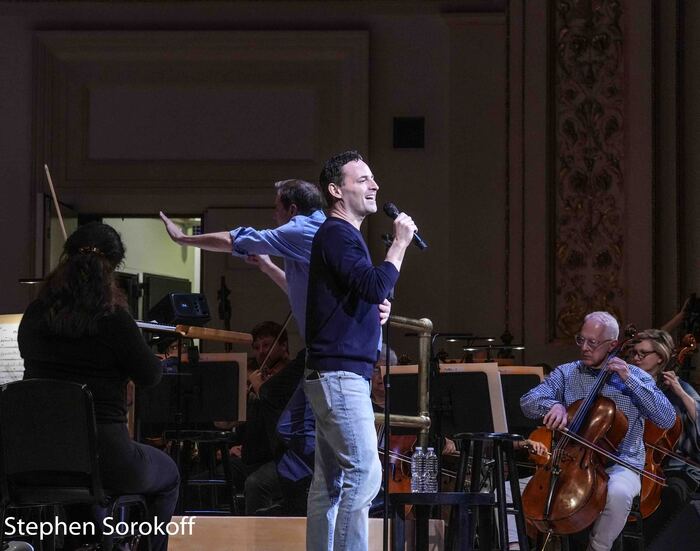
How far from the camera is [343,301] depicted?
339 centimetres

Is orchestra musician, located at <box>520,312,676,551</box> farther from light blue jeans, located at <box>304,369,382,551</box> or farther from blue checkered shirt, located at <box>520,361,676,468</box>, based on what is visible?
light blue jeans, located at <box>304,369,382,551</box>

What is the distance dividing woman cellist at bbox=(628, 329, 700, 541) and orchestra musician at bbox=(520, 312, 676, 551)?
1.23ft

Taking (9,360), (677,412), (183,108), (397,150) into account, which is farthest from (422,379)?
(183,108)

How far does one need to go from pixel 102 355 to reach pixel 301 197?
0.99 meters

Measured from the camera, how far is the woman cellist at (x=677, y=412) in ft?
17.4

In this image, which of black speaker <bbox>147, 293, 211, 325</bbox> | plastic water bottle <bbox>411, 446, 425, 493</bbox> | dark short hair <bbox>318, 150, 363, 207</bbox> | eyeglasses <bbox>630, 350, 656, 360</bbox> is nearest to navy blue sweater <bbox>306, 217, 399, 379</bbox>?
dark short hair <bbox>318, 150, 363, 207</bbox>

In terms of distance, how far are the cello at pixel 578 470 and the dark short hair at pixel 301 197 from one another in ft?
4.61

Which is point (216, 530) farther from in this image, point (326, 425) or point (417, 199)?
point (417, 199)

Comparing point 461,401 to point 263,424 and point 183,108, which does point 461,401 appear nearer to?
point 263,424

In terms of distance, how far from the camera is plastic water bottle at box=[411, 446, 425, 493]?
13.7 feet

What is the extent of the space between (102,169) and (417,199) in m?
2.61

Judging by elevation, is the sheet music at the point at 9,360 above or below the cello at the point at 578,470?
above

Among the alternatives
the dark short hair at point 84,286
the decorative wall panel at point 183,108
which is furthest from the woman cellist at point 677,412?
the decorative wall panel at point 183,108

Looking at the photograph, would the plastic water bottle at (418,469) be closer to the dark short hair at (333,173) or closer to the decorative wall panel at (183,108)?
the dark short hair at (333,173)
